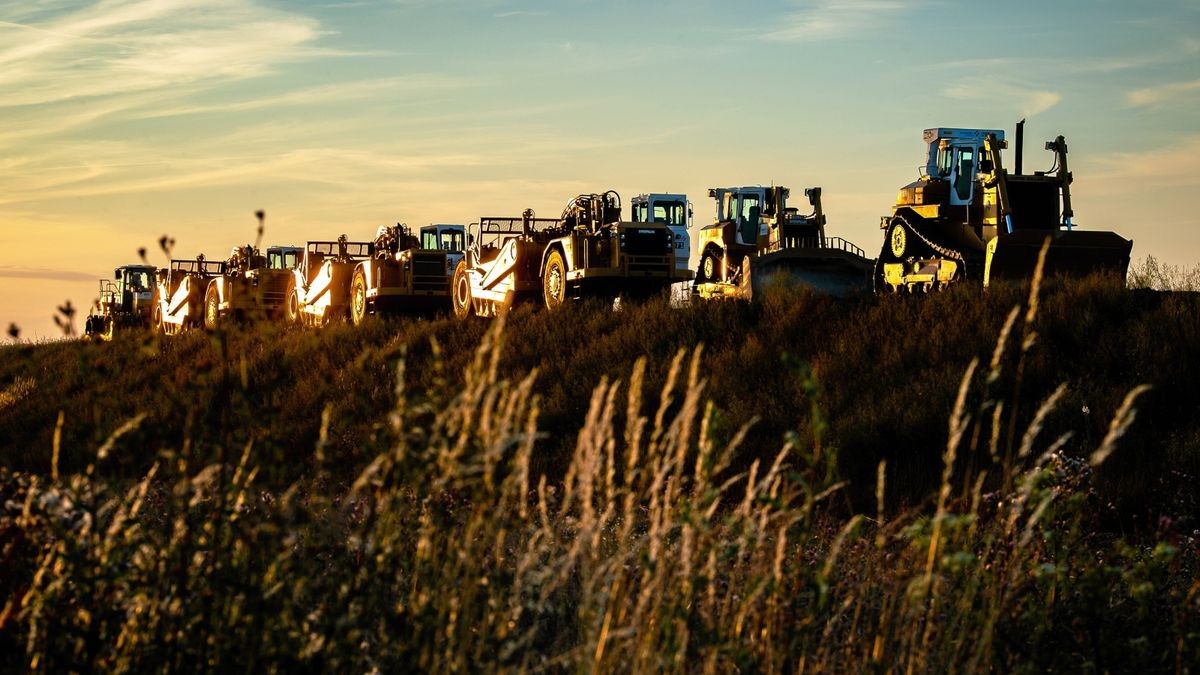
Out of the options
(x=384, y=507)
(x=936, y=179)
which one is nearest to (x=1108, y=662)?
(x=384, y=507)

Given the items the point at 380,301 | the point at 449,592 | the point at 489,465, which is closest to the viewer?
the point at 489,465

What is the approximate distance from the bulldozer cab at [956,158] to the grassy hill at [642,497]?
8.78 m

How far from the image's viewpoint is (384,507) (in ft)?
11.9

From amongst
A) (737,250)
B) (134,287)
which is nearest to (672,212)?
(737,250)

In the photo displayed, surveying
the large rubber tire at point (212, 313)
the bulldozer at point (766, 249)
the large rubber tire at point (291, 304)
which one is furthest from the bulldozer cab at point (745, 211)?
the large rubber tire at point (212, 313)

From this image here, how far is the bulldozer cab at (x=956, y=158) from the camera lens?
23688 mm

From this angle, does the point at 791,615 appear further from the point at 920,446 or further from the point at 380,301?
the point at 380,301

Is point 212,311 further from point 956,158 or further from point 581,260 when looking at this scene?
point 956,158

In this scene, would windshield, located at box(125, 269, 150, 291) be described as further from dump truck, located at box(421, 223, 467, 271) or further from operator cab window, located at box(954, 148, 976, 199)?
operator cab window, located at box(954, 148, 976, 199)

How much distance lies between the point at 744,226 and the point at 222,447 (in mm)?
25053

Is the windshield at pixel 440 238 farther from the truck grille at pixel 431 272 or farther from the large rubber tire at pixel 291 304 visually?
the large rubber tire at pixel 291 304

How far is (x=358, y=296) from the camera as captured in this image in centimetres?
2809

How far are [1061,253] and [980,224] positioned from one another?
2295 millimetres

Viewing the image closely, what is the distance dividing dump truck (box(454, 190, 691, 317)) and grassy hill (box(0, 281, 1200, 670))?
2323 millimetres
